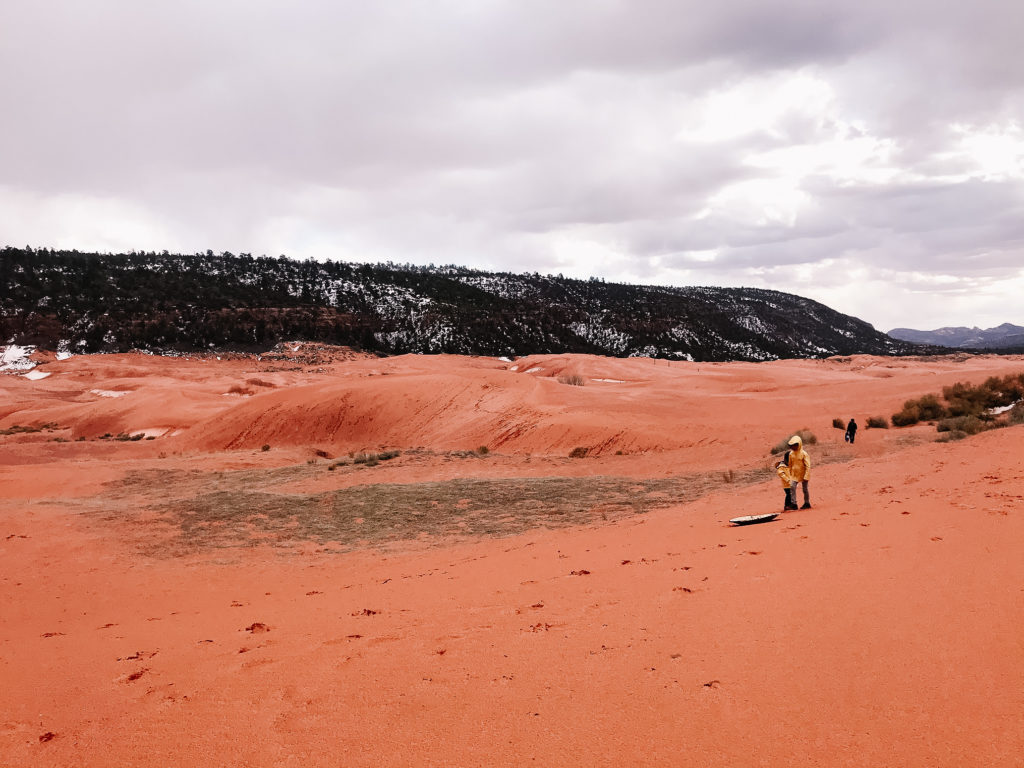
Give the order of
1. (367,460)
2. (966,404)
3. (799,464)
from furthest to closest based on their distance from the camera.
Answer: (966,404) < (367,460) < (799,464)

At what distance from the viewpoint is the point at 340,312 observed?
10138 centimetres

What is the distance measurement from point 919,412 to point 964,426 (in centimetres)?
537

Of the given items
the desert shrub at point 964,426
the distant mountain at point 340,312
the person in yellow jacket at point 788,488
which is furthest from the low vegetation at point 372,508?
the distant mountain at point 340,312

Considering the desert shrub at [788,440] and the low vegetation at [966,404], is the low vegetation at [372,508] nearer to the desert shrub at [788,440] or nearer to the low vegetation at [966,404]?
the desert shrub at [788,440]

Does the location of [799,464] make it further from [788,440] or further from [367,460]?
[367,460]

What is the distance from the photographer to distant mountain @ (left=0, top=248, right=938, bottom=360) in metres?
82.3

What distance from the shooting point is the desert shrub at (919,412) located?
2333 centimetres

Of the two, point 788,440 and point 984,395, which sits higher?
point 984,395

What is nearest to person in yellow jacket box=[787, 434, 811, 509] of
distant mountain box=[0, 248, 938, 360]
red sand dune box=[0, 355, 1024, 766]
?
red sand dune box=[0, 355, 1024, 766]

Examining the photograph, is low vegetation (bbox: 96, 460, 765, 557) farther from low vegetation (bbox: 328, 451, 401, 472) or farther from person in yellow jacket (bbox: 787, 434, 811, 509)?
person in yellow jacket (bbox: 787, 434, 811, 509)

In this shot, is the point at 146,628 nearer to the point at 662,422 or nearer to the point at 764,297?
the point at 662,422

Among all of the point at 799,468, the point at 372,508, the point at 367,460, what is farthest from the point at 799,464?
the point at 367,460

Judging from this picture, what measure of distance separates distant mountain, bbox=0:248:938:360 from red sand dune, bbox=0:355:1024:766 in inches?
3040

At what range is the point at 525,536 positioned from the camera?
38.2ft
